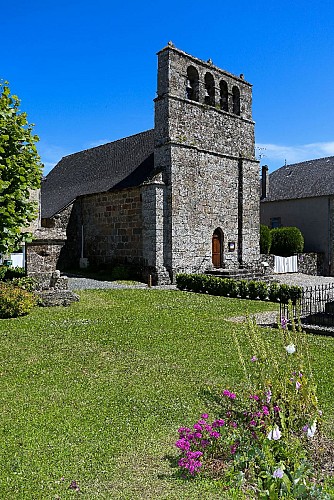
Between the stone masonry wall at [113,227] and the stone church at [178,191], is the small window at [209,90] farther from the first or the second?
the stone masonry wall at [113,227]

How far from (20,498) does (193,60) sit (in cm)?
2032

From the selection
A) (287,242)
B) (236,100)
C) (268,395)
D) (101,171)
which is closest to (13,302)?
(268,395)

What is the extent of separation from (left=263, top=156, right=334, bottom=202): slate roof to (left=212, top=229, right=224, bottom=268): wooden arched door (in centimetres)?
1060

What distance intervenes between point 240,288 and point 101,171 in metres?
13.6

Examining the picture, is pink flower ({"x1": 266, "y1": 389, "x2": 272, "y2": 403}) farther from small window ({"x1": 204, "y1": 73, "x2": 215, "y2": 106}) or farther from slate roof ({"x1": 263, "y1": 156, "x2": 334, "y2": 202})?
slate roof ({"x1": 263, "y1": 156, "x2": 334, "y2": 202})

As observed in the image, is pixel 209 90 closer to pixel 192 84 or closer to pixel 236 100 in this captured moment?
pixel 192 84

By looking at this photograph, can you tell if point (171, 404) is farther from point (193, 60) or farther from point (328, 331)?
point (193, 60)

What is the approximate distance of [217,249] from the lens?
21.9 metres

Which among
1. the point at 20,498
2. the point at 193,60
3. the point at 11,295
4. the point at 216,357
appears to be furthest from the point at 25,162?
the point at 193,60

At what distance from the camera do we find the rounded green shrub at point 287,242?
28.2 metres

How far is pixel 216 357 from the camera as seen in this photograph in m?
7.52

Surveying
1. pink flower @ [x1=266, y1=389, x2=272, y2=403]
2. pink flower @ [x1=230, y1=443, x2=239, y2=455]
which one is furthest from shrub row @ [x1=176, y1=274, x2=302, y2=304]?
pink flower @ [x1=230, y1=443, x2=239, y2=455]

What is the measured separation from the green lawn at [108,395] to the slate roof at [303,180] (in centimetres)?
2140

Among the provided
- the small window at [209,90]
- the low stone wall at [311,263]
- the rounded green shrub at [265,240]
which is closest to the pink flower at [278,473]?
the small window at [209,90]
